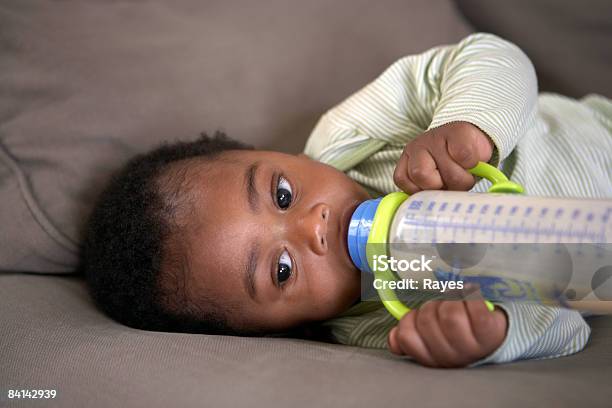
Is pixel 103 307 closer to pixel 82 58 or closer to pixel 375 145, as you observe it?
pixel 82 58

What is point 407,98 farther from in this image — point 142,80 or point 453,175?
point 142,80

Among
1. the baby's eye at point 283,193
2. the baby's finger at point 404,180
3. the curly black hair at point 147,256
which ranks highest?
the baby's finger at point 404,180

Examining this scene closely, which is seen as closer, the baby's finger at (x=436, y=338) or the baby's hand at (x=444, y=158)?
the baby's finger at (x=436, y=338)

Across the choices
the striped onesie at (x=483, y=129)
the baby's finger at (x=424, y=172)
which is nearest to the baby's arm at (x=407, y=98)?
the striped onesie at (x=483, y=129)

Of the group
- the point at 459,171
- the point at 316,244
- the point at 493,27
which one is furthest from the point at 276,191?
the point at 493,27

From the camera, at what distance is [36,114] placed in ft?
3.96

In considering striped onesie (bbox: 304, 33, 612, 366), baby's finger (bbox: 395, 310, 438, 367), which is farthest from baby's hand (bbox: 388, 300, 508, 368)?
striped onesie (bbox: 304, 33, 612, 366)

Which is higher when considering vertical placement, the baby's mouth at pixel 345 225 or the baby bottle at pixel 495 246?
the baby bottle at pixel 495 246

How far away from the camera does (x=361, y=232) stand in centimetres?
95

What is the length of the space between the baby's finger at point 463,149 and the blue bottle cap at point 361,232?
13 cm

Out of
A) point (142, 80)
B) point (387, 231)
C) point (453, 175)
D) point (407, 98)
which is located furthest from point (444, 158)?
point (142, 80)

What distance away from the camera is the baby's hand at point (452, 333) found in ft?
2.55

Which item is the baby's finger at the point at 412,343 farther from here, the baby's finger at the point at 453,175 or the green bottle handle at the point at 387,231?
the baby's finger at the point at 453,175

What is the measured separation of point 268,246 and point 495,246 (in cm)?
37
